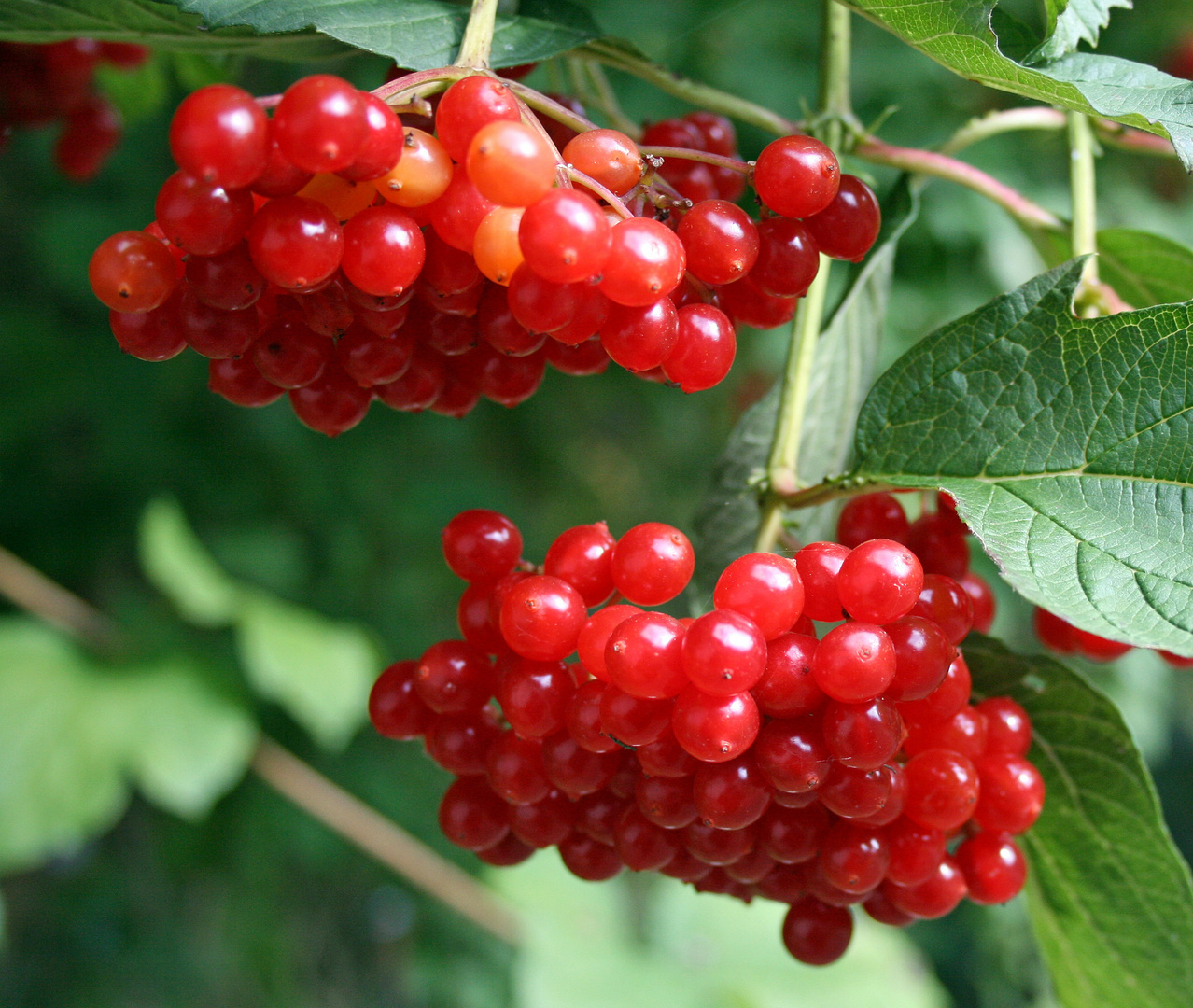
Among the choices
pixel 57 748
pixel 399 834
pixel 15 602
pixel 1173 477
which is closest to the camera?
pixel 1173 477

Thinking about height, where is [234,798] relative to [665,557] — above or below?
below

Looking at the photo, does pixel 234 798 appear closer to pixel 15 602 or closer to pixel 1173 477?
pixel 15 602

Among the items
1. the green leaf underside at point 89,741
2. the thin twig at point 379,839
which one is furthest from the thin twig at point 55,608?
the thin twig at point 379,839

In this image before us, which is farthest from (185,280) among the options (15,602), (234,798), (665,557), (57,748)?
(234,798)

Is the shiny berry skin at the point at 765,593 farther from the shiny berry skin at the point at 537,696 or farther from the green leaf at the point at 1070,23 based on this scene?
the green leaf at the point at 1070,23

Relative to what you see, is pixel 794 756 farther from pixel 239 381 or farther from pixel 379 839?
pixel 379 839

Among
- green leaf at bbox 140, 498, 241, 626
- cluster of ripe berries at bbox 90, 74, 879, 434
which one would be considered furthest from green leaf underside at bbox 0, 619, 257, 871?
cluster of ripe berries at bbox 90, 74, 879, 434

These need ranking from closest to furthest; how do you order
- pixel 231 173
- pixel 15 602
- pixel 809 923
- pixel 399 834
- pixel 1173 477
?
pixel 231 173, pixel 1173 477, pixel 809 923, pixel 15 602, pixel 399 834

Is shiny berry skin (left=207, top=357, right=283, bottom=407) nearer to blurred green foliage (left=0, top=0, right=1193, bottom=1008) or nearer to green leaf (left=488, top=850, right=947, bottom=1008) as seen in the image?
blurred green foliage (left=0, top=0, right=1193, bottom=1008)
